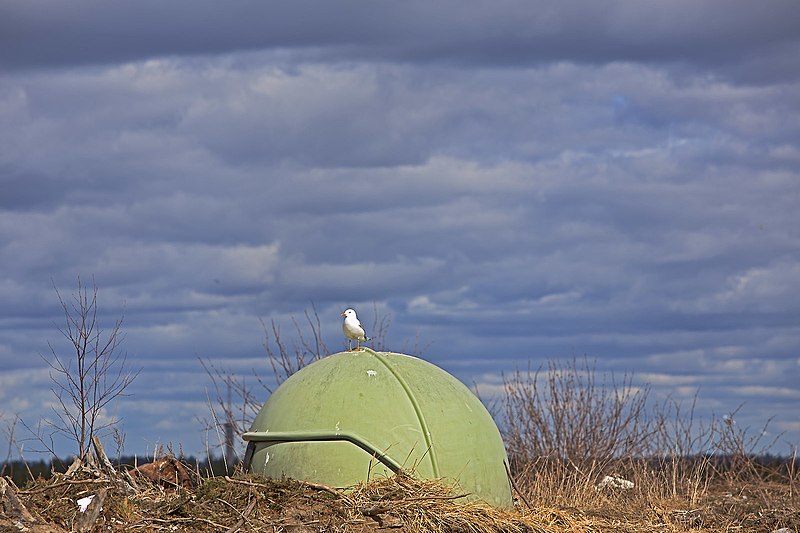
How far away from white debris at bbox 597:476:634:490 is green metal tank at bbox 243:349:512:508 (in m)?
7.01

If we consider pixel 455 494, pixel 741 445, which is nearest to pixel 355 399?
pixel 455 494

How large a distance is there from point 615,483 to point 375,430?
9.49m

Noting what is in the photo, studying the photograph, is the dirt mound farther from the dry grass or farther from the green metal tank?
the green metal tank

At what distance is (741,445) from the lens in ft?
69.9

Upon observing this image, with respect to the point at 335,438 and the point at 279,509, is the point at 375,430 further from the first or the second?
the point at 279,509

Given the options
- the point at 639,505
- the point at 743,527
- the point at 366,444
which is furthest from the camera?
the point at 639,505

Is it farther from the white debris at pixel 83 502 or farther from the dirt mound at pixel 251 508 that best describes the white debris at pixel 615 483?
the white debris at pixel 83 502

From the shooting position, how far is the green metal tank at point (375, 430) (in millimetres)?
10250

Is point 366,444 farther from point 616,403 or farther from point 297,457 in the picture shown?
point 616,403

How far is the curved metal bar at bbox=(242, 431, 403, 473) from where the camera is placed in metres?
10.1

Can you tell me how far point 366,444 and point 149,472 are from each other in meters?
3.37

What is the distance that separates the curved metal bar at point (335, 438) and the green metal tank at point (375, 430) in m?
0.01

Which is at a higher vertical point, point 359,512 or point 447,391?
point 447,391

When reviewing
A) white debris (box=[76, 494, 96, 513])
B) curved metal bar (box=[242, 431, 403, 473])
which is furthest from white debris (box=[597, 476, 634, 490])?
white debris (box=[76, 494, 96, 513])
